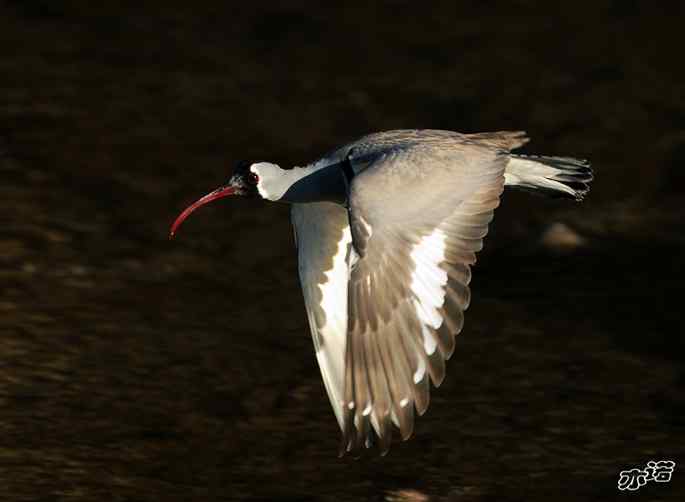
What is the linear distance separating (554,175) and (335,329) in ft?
3.85

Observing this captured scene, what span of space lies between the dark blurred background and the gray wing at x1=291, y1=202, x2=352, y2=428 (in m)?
0.49

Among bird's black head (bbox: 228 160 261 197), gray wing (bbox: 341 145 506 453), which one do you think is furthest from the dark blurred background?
bird's black head (bbox: 228 160 261 197)

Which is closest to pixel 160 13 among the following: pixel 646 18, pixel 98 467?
pixel 646 18

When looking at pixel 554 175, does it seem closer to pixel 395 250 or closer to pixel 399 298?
pixel 395 250

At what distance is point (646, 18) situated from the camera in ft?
39.7

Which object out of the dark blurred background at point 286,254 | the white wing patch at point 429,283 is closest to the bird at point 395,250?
the white wing patch at point 429,283

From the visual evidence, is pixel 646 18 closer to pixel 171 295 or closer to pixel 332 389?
pixel 171 295

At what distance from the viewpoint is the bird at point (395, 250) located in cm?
541

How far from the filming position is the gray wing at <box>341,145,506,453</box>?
17.7ft

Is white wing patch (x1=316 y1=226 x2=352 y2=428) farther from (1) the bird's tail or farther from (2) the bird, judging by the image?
(1) the bird's tail

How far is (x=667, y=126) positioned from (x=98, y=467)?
212 inches

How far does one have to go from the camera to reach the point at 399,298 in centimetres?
549

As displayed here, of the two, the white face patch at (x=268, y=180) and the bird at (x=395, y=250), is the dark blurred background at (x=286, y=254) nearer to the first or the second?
the bird at (x=395, y=250)

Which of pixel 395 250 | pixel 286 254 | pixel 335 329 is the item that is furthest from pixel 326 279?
pixel 286 254
